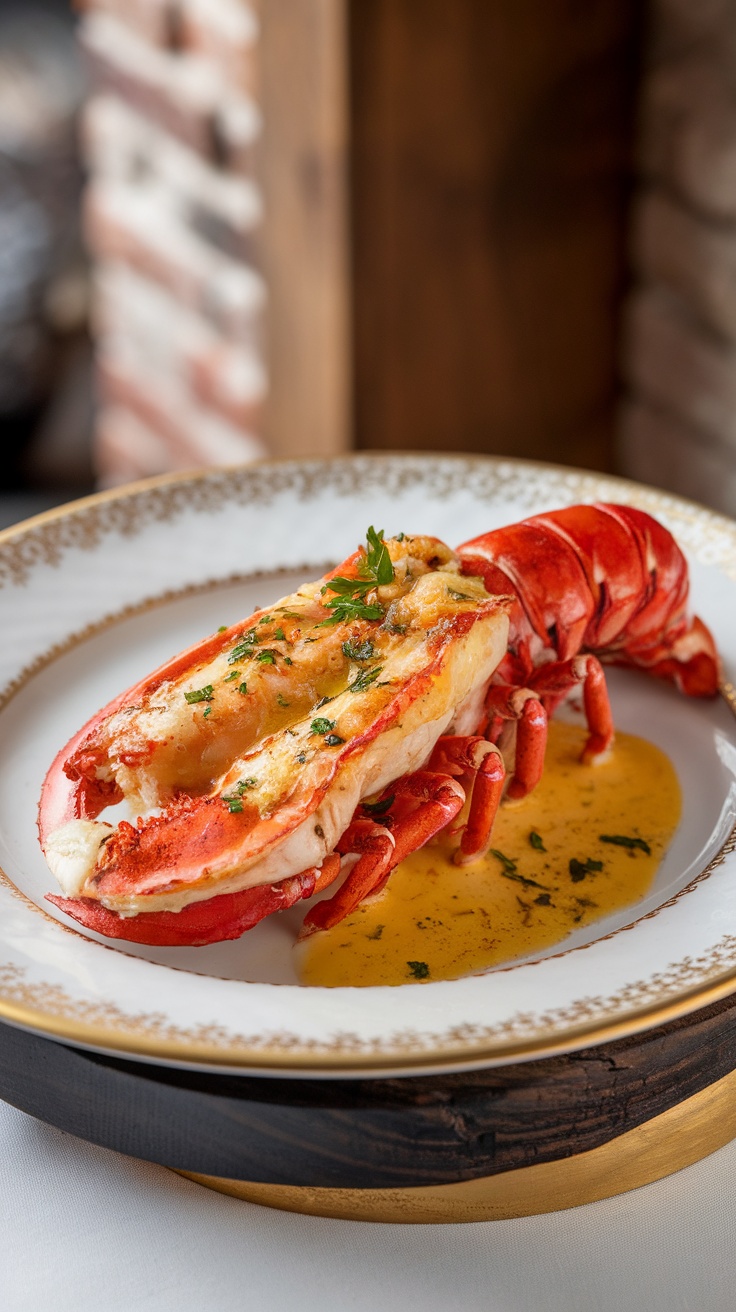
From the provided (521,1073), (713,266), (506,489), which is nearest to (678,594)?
(506,489)

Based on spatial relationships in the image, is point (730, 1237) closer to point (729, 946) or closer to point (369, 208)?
point (729, 946)

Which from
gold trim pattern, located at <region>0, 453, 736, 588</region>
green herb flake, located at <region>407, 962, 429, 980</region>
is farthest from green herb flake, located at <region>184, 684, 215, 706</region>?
gold trim pattern, located at <region>0, 453, 736, 588</region>

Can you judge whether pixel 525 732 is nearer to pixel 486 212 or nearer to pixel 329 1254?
pixel 329 1254

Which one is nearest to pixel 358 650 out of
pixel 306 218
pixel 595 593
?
pixel 595 593

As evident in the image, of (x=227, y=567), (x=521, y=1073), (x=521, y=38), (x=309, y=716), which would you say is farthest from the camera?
(x=521, y=38)

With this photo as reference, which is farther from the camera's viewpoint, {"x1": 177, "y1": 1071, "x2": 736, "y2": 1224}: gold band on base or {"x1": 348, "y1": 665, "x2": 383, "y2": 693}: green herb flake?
{"x1": 348, "y1": 665, "x2": 383, "y2": 693}: green herb flake

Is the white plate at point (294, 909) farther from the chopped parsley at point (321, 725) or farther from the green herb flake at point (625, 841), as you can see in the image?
the chopped parsley at point (321, 725)

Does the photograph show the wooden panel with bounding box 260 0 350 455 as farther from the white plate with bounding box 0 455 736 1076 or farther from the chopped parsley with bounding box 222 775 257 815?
the chopped parsley with bounding box 222 775 257 815

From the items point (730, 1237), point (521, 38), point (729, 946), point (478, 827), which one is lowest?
point (730, 1237)
